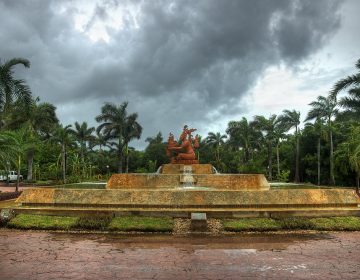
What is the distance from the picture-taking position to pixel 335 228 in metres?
9.69

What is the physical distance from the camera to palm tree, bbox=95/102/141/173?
48.8 metres

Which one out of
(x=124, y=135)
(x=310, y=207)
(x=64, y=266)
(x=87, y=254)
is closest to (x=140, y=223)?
(x=87, y=254)

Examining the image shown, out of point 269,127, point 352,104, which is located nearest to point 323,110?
point 269,127

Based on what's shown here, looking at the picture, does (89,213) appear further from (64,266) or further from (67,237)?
(64,266)

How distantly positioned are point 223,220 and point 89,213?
367cm

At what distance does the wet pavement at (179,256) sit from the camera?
5.73m

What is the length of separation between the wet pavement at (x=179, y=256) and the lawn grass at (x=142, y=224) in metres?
0.49

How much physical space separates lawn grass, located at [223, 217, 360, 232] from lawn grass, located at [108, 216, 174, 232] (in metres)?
1.46

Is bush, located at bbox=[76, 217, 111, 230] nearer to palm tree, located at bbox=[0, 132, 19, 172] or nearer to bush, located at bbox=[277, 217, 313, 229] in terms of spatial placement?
bush, located at bbox=[277, 217, 313, 229]

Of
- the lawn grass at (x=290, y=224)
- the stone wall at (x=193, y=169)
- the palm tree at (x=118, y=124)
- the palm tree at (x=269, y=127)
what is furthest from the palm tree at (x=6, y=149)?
the palm tree at (x=269, y=127)

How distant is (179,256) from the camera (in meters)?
6.81

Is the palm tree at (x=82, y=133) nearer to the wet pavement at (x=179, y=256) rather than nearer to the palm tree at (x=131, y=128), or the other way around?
the palm tree at (x=131, y=128)

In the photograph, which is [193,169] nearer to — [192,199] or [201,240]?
[192,199]

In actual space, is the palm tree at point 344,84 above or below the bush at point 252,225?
above
